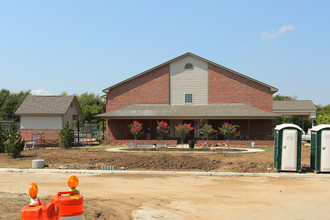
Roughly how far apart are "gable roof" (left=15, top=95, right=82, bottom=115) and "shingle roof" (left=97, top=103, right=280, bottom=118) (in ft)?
14.3

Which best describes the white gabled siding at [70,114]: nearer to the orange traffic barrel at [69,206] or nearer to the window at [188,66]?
the window at [188,66]

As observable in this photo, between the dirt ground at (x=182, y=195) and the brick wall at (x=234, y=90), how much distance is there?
78.1ft

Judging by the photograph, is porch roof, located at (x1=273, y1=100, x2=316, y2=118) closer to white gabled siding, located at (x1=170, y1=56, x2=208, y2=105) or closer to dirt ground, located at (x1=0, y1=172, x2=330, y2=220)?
white gabled siding, located at (x1=170, y1=56, x2=208, y2=105)

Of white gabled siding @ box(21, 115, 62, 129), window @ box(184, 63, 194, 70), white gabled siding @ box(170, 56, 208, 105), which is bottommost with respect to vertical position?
white gabled siding @ box(21, 115, 62, 129)

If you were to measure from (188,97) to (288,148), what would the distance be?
2351 centimetres

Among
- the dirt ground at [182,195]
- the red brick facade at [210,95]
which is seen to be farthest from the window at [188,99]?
the dirt ground at [182,195]

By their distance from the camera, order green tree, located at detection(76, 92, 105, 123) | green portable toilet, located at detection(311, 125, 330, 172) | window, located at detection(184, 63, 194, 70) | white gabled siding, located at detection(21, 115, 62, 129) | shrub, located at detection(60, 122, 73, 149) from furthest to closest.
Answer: green tree, located at detection(76, 92, 105, 123)
window, located at detection(184, 63, 194, 70)
white gabled siding, located at detection(21, 115, 62, 129)
shrub, located at detection(60, 122, 73, 149)
green portable toilet, located at detection(311, 125, 330, 172)

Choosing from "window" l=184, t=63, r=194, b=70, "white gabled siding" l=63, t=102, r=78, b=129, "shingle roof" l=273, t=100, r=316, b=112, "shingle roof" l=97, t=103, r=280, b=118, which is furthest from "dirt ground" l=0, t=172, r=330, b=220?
"shingle roof" l=273, t=100, r=316, b=112

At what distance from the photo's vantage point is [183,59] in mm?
40625

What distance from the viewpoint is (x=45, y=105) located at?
37.7 m

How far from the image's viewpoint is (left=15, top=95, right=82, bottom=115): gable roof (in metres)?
36.4

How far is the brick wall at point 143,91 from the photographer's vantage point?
4062 cm

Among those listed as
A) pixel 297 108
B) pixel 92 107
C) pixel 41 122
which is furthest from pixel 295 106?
pixel 41 122

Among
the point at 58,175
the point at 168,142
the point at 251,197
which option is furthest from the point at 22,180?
the point at 168,142
